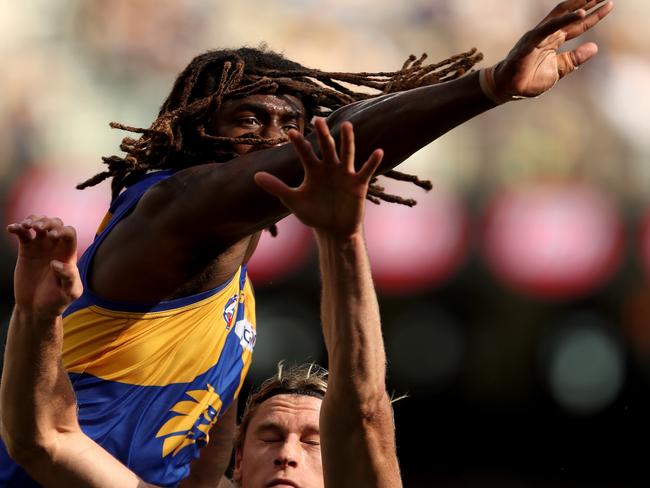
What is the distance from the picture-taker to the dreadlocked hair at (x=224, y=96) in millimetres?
3965

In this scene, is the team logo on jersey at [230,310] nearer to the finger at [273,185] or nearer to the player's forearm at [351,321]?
the player's forearm at [351,321]

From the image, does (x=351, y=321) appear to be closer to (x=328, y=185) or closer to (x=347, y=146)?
(x=328, y=185)

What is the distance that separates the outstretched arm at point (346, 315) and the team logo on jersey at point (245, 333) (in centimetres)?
110

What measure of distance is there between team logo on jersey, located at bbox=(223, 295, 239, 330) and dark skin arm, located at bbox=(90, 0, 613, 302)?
203mm

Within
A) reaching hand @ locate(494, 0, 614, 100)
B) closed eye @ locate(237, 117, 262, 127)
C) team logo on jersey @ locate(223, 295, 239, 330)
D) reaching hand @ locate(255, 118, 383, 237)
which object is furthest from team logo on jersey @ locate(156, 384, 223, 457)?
reaching hand @ locate(494, 0, 614, 100)

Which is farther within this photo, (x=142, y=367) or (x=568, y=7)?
(x=142, y=367)

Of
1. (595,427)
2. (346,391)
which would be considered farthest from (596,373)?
(346,391)

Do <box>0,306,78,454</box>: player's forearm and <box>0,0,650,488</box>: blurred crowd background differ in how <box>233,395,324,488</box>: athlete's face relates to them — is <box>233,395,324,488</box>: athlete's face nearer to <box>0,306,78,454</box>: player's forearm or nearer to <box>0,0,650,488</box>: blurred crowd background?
<box>0,306,78,454</box>: player's forearm

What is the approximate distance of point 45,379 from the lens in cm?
349

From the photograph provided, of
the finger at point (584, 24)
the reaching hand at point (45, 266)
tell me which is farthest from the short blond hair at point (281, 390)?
the finger at point (584, 24)

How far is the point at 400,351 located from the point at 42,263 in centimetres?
541

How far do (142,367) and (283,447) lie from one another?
795 mm

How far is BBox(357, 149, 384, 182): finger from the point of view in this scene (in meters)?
2.93

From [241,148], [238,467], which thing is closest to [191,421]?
[238,467]
